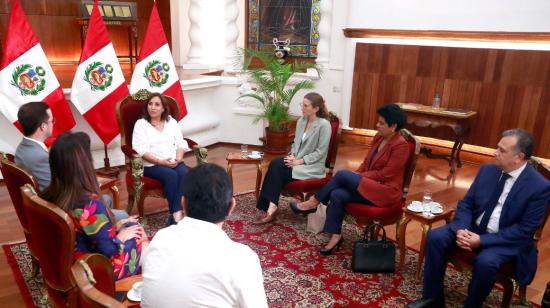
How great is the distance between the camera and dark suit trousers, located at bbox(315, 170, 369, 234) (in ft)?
11.2

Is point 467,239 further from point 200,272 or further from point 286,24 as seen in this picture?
point 286,24

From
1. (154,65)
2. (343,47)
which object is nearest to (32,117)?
(154,65)

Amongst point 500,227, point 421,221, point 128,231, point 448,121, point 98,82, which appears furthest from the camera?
point 448,121

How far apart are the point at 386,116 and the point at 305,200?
3.73 ft

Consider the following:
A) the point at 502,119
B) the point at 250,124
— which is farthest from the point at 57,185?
the point at 502,119

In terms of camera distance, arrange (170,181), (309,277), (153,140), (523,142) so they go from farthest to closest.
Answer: (153,140) < (170,181) < (309,277) < (523,142)

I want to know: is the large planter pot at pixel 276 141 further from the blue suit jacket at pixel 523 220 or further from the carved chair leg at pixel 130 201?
the blue suit jacket at pixel 523 220

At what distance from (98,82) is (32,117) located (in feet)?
6.60

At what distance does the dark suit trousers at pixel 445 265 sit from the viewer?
2.55m

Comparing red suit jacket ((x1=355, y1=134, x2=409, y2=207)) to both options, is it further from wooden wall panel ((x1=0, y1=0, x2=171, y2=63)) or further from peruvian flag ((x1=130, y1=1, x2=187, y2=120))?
wooden wall panel ((x1=0, y1=0, x2=171, y2=63))

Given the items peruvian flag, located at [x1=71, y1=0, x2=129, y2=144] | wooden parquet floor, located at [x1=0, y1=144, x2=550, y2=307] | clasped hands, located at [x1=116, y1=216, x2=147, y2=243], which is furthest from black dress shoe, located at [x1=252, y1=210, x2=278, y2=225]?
peruvian flag, located at [x1=71, y1=0, x2=129, y2=144]

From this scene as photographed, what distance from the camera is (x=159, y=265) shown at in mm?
1389

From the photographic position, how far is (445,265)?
279cm

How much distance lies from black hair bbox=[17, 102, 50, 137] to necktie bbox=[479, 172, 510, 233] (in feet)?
9.14
